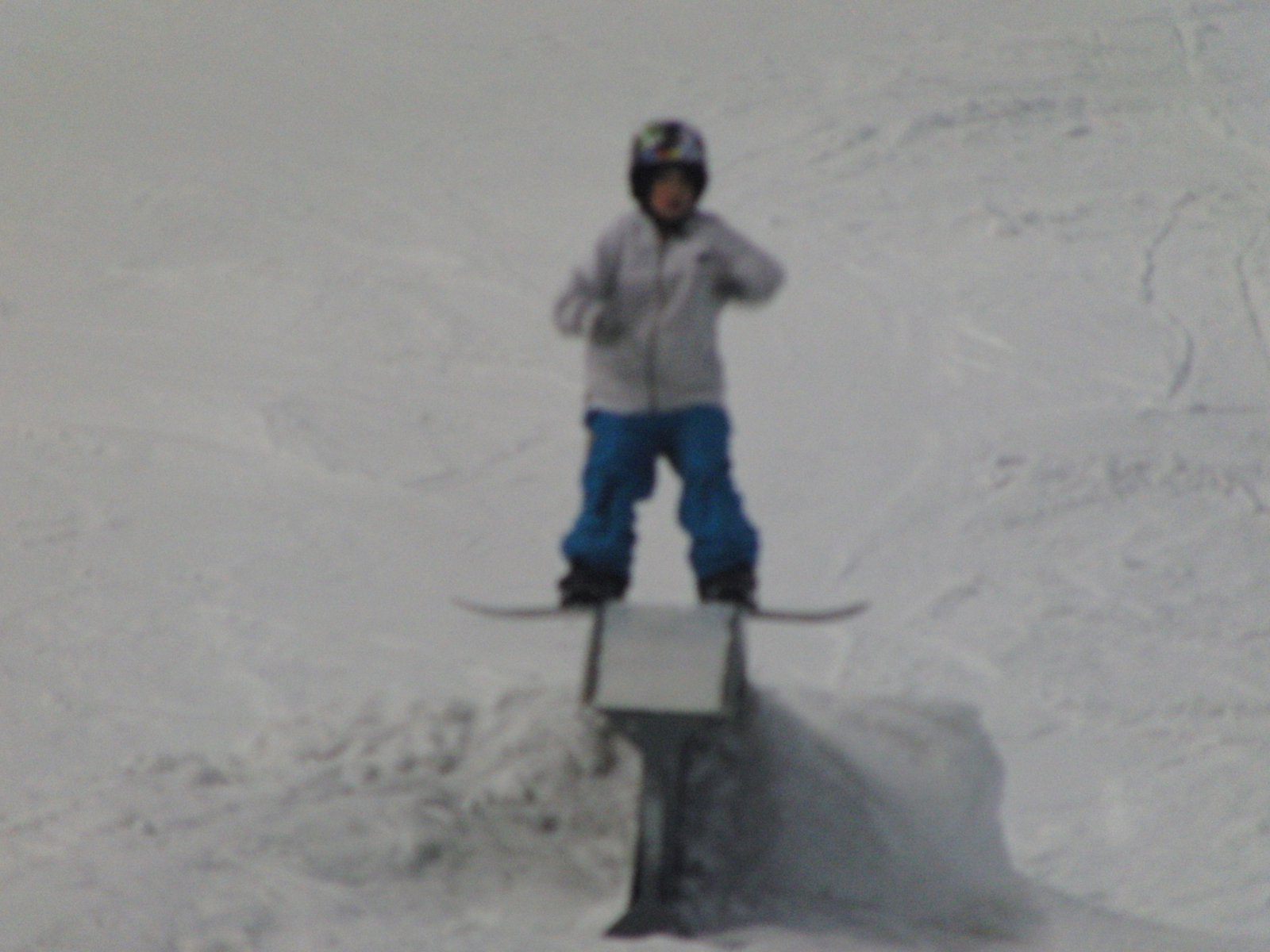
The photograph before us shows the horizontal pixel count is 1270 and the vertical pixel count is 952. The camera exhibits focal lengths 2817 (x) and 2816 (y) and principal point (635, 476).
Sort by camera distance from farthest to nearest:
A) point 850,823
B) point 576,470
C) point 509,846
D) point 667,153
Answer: point 576,470 → point 850,823 → point 509,846 → point 667,153

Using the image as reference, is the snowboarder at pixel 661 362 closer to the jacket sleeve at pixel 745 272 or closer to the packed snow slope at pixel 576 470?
the jacket sleeve at pixel 745 272

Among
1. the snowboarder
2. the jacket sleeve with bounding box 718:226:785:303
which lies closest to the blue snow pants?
the snowboarder

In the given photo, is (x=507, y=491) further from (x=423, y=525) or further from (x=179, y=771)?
(x=179, y=771)

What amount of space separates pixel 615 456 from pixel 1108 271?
7.25 meters

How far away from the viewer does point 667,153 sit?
218 inches

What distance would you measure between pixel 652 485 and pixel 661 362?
10.9 inches

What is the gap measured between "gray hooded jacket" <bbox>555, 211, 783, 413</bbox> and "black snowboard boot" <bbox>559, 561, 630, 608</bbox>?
328mm

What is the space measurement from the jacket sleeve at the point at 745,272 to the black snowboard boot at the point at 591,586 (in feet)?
2.00

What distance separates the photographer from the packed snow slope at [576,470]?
5758mm

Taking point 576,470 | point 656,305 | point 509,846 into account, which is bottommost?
point 509,846

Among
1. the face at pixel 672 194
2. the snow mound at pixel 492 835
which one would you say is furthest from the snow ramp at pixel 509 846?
the face at pixel 672 194

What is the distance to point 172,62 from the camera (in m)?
16.0

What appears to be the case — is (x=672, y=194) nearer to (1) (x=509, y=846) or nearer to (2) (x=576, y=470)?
(1) (x=509, y=846)

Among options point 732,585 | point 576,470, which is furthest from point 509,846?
point 576,470
